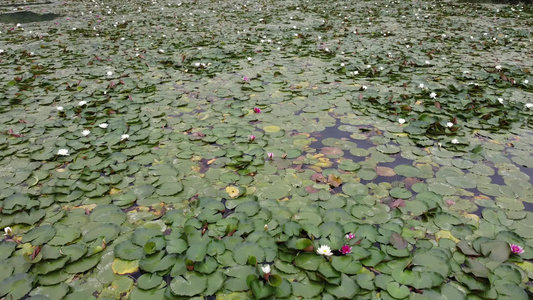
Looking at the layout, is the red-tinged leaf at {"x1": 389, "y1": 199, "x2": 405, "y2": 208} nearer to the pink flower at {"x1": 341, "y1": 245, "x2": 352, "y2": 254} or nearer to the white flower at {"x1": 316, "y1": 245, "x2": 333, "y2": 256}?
the pink flower at {"x1": 341, "y1": 245, "x2": 352, "y2": 254}

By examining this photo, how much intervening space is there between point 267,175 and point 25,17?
37.9ft

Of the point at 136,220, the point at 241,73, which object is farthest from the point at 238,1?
the point at 136,220

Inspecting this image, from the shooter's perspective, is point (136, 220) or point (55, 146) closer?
point (136, 220)

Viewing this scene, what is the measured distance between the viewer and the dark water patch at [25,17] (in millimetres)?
9703

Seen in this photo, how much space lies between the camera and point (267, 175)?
2.75 metres

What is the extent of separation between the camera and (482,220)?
87.2 inches

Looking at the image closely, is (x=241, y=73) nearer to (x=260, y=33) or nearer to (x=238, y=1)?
(x=260, y=33)

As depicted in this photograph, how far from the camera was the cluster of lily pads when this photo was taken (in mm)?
1837

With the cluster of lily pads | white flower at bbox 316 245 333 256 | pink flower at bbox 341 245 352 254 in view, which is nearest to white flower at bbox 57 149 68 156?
the cluster of lily pads

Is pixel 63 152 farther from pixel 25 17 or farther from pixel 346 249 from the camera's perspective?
pixel 25 17

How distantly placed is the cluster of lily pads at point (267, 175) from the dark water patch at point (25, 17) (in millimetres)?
4834

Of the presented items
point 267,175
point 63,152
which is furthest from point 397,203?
point 63,152

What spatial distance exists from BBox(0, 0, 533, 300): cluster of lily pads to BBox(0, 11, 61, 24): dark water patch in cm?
483

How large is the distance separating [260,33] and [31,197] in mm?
6556
